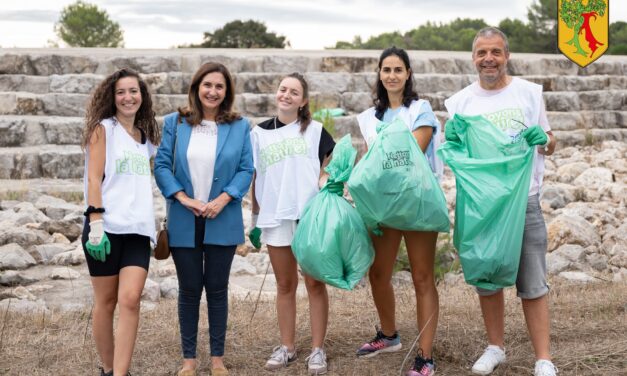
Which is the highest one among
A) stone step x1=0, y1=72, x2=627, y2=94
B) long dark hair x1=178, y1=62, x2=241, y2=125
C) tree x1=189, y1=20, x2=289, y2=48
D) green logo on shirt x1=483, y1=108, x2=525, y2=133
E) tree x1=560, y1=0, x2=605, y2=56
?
tree x1=189, y1=20, x2=289, y2=48

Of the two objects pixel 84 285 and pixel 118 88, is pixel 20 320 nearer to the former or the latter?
pixel 84 285

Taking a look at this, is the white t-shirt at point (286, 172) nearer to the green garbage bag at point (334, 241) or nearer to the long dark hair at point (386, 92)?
the green garbage bag at point (334, 241)

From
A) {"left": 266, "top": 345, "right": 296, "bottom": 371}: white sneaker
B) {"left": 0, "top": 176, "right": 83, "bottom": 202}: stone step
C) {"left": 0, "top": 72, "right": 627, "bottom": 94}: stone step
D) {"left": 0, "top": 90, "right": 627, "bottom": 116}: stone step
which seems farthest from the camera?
{"left": 0, "top": 72, "right": 627, "bottom": 94}: stone step

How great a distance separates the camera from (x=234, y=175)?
4.31 meters

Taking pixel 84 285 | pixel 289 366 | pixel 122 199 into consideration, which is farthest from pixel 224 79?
pixel 84 285

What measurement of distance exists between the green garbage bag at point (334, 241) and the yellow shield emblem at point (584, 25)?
239 inches

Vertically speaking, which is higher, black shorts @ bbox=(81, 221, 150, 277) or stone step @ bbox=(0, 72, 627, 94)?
stone step @ bbox=(0, 72, 627, 94)

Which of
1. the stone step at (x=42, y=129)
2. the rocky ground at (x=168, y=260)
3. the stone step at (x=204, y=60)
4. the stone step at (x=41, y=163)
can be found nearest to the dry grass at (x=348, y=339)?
the rocky ground at (x=168, y=260)

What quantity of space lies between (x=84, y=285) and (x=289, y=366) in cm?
309

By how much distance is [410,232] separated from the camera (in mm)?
4141

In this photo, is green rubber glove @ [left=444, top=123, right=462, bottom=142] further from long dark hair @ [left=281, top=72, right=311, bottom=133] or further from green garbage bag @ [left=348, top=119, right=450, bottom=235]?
long dark hair @ [left=281, top=72, right=311, bottom=133]

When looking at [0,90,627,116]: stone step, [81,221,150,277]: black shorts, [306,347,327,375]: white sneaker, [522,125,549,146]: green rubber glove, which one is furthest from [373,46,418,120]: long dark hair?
[0,90,627,116]: stone step

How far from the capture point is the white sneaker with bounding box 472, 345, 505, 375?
427 cm

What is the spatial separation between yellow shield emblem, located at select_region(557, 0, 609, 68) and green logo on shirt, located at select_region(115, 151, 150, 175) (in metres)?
6.54
